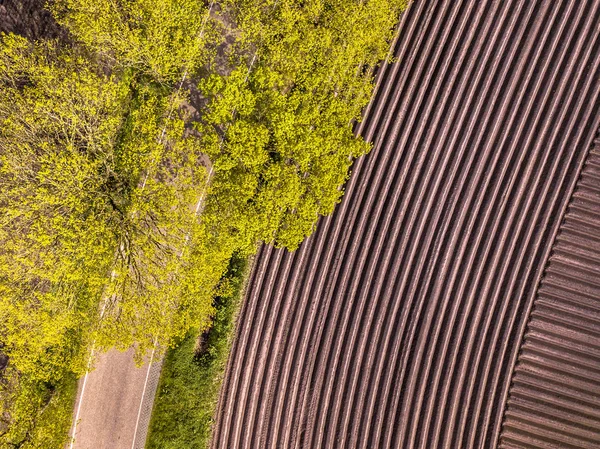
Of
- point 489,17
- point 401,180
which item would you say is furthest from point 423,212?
point 489,17

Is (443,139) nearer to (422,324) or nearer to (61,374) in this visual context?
(422,324)

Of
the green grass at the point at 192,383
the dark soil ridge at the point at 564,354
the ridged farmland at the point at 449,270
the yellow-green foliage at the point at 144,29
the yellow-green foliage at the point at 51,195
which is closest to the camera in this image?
the yellow-green foliage at the point at 51,195

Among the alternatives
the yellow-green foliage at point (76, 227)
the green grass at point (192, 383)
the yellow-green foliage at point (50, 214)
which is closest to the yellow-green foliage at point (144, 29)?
the yellow-green foliage at point (76, 227)

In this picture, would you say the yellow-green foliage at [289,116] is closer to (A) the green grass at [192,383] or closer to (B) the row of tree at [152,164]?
(B) the row of tree at [152,164]

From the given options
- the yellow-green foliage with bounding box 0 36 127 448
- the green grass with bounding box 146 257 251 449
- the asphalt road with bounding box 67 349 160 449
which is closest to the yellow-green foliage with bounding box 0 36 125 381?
the yellow-green foliage with bounding box 0 36 127 448

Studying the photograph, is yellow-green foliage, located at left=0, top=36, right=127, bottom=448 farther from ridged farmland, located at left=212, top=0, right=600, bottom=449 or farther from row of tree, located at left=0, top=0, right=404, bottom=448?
ridged farmland, located at left=212, top=0, right=600, bottom=449

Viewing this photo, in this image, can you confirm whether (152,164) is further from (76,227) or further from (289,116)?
(289,116)

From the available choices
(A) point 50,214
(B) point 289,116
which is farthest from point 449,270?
(A) point 50,214
